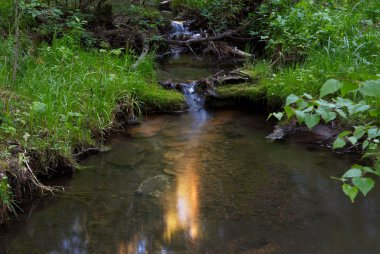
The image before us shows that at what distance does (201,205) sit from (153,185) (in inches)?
27.7

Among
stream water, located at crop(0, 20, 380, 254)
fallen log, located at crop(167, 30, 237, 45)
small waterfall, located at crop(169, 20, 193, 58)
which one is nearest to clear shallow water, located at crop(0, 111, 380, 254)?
stream water, located at crop(0, 20, 380, 254)

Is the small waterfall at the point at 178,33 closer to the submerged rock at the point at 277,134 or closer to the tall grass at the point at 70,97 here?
the tall grass at the point at 70,97

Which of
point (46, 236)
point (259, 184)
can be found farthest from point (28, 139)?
point (259, 184)

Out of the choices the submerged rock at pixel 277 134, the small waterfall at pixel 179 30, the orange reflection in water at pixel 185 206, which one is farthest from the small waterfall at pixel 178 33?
the orange reflection in water at pixel 185 206

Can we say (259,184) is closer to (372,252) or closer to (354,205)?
(354,205)

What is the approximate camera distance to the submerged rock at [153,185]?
15.7ft

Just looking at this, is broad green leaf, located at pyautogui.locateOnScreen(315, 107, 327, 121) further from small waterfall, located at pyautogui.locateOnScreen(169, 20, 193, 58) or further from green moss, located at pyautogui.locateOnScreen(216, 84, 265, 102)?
small waterfall, located at pyautogui.locateOnScreen(169, 20, 193, 58)

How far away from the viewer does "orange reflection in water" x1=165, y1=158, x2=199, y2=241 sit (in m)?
4.09

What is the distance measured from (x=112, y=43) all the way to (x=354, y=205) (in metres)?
6.50

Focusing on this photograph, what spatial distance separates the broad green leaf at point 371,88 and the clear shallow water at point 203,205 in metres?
2.58

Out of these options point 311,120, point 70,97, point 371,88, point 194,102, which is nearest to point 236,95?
point 194,102

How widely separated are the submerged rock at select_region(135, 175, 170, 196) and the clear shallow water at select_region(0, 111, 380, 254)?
0.01 meters

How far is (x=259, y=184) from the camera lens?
492 cm

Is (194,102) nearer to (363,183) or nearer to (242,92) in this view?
(242,92)
